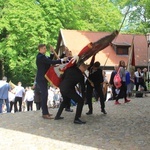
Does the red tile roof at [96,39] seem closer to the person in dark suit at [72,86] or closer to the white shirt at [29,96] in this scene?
the white shirt at [29,96]

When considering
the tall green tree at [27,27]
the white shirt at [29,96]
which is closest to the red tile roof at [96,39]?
the tall green tree at [27,27]

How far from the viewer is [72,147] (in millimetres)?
6395

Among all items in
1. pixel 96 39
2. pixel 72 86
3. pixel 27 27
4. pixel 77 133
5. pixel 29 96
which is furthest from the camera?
pixel 96 39

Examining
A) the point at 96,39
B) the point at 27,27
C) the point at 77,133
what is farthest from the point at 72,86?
the point at 96,39

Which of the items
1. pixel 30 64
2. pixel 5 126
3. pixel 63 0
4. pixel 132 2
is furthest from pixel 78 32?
pixel 5 126

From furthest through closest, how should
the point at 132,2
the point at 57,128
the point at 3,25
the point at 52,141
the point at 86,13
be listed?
1. the point at 86,13
2. the point at 3,25
3. the point at 132,2
4. the point at 57,128
5. the point at 52,141

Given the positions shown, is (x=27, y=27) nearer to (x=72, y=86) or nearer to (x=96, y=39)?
(x=96, y=39)

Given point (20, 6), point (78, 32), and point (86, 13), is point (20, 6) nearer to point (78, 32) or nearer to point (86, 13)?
point (78, 32)

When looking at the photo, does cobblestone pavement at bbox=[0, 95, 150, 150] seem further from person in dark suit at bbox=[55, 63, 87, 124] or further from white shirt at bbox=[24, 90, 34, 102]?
white shirt at bbox=[24, 90, 34, 102]

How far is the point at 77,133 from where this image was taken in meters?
7.57

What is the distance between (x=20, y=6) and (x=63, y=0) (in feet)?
14.6

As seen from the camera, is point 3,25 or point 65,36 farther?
point 65,36

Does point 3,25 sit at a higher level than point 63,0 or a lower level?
lower

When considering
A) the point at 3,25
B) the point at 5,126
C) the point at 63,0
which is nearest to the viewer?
the point at 5,126
